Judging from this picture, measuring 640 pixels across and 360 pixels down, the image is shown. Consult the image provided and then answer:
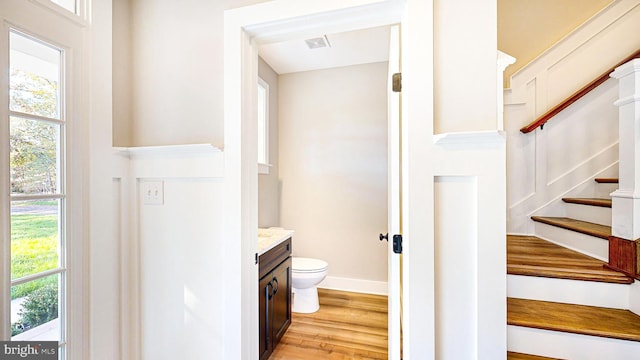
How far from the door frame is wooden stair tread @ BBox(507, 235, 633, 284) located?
A: 0.61 meters

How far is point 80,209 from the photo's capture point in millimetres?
1150

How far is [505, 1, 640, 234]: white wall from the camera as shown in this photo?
171cm

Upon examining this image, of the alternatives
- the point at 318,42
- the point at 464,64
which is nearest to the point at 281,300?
the point at 464,64

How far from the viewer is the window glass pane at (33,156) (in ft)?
3.15

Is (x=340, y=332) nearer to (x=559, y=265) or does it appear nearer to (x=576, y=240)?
(x=559, y=265)

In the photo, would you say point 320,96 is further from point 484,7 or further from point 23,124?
point 23,124

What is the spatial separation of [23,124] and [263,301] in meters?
1.45

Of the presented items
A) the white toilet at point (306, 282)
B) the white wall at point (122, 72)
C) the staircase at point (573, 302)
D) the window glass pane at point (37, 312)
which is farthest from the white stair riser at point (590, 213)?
the window glass pane at point (37, 312)

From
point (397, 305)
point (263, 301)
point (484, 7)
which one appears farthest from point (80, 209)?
point (484, 7)

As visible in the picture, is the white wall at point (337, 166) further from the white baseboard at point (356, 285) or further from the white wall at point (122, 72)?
the white wall at point (122, 72)

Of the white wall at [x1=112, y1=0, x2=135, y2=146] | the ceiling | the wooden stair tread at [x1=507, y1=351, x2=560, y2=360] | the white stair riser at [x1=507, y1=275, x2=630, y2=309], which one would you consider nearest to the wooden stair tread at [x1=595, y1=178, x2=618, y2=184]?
the white stair riser at [x1=507, y1=275, x2=630, y2=309]

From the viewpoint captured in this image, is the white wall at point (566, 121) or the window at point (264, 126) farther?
the window at point (264, 126)

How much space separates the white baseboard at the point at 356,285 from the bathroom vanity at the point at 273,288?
0.89m

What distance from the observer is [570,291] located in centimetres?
112
